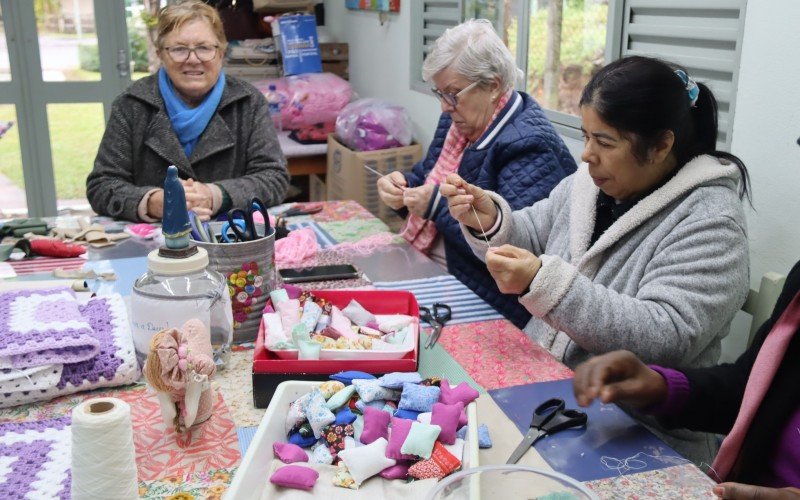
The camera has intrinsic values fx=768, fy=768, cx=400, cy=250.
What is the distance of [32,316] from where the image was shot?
4.34ft

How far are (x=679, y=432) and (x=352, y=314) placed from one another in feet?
2.21

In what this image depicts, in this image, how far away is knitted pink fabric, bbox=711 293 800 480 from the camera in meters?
1.27

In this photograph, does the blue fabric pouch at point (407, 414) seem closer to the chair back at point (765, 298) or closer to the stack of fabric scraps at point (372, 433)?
the stack of fabric scraps at point (372, 433)

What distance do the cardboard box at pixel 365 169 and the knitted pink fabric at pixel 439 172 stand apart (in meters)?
1.16

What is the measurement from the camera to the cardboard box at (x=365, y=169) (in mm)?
3754

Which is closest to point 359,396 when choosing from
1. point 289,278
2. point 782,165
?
point 289,278

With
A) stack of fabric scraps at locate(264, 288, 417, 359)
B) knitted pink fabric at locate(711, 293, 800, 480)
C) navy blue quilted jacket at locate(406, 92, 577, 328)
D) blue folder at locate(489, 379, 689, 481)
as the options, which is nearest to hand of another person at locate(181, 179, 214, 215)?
navy blue quilted jacket at locate(406, 92, 577, 328)

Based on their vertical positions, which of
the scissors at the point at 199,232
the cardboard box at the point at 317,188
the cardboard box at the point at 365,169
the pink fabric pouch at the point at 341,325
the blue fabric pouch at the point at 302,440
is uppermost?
the scissors at the point at 199,232

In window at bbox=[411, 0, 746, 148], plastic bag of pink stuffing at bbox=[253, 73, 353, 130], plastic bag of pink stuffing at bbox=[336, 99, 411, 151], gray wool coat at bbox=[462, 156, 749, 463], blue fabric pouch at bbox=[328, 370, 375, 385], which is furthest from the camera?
plastic bag of pink stuffing at bbox=[253, 73, 353, 130]

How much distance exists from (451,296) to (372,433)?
0.72 m

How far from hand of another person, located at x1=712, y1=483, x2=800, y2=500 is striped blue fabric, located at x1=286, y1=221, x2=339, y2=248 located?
1.32 m

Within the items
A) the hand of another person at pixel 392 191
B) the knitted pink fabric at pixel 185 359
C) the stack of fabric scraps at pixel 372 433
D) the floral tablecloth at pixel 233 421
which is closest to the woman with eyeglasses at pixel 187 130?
the hand of another person at pixel 392 191

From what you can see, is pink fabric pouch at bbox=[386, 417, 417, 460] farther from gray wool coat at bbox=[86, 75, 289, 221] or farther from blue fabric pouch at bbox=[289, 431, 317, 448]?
gray wool coat at bbox=[86, 75, 289, 221]

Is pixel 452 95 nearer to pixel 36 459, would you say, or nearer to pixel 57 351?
pixel 57 351
